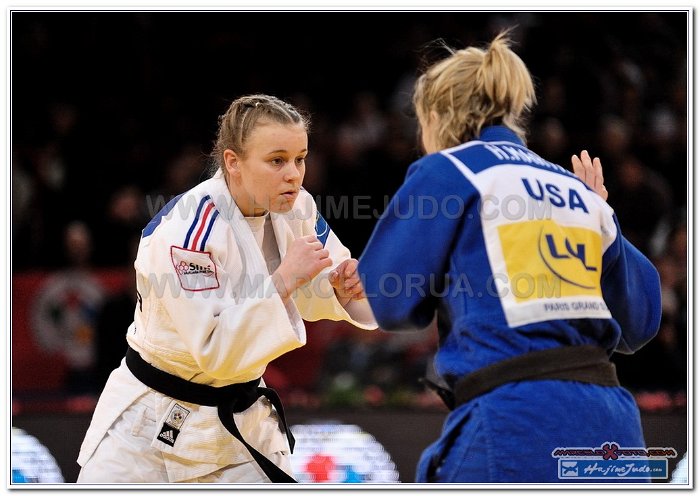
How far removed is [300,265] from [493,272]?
2.56ft

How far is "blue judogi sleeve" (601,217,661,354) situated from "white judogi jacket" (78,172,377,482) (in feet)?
3.51

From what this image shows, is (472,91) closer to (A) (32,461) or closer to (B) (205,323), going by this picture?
(B) (205,323)

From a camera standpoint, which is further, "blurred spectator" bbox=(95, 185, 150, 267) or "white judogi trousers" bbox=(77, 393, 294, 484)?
"blurred spectator" bbox=(95, 185, 150, 267)

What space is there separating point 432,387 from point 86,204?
6.25 meters

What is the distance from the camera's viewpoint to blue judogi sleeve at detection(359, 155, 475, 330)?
2.46 meters

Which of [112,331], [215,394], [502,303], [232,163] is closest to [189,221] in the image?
[232,163]

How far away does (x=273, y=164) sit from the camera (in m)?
3.18

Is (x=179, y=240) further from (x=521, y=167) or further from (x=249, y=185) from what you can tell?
(x=521, y=167)

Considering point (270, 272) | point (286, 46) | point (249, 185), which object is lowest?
point (270, 272)

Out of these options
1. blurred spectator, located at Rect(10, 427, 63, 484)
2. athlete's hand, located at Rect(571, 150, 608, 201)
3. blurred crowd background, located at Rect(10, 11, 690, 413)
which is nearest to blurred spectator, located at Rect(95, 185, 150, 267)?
blurred crowd background, located at Rect(10, 11, 690, 413)

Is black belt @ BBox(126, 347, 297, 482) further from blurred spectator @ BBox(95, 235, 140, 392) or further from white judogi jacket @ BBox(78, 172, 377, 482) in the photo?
blurred spectator @ BBox(95, 235, 140, 392)

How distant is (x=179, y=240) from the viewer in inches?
120

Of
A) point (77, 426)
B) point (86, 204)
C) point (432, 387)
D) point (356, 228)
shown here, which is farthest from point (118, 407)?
point (86, 204)

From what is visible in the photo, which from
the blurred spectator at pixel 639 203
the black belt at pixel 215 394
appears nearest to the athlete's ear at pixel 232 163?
the black belt at pixel 215 394
